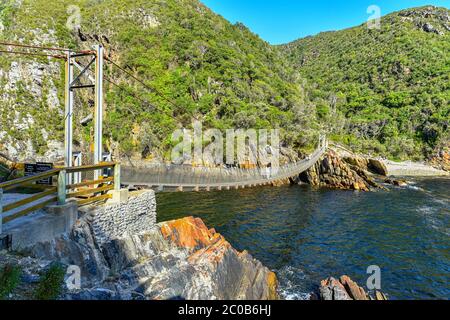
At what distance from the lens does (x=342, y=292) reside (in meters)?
7.04

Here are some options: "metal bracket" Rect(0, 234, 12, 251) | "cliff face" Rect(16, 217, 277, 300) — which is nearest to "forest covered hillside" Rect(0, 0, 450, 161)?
"cliff face" Rect(16, 217, 277, 300)

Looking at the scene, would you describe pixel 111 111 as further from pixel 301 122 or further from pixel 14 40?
pixel 301 122

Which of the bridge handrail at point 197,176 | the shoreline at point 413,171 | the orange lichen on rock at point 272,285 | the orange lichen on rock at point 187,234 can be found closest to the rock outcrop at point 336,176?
the bridge handrail at point 197,176

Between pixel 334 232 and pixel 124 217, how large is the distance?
1026 centimetres

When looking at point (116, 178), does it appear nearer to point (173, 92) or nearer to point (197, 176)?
point (197, 176)

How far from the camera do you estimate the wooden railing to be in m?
4.06

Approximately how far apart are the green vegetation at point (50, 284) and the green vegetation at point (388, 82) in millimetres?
43807

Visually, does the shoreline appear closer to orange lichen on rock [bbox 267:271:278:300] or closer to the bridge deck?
the bridge deck

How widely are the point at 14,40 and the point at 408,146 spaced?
55482 millimetres

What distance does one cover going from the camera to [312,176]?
2695 centimetres

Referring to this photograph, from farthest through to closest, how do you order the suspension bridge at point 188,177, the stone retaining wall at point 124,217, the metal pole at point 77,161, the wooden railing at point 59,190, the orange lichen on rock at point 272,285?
the suspension bridge at point 188,177, the orange lichen on rock at point 272,285, the metal pole at point 77,161, the stone retaining wall at point 124,217, the wooden railing at point 59,190

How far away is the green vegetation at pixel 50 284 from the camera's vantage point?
333 centimetres

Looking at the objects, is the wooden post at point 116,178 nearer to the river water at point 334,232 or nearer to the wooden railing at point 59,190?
the wooden railing at point 59,190

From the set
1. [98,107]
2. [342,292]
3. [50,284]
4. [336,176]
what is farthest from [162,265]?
[336,176]
